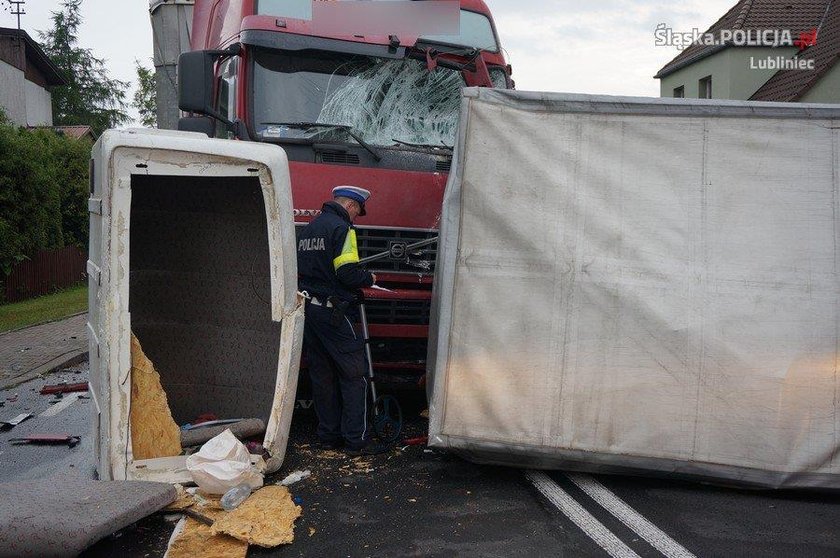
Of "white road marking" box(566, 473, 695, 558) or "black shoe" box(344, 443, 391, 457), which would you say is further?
"black shoe" box(344, 443, 391, 457)

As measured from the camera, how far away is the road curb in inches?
348

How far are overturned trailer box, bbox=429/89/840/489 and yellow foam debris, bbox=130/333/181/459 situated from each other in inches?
64.5

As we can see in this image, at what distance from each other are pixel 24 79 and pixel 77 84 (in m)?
20.4

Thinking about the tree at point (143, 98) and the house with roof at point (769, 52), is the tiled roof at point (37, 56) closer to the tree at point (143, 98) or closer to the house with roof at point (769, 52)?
the tree at point (143, 98)

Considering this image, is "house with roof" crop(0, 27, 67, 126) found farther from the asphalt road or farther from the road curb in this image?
the asphalt road

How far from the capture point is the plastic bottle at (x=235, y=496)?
471 cm

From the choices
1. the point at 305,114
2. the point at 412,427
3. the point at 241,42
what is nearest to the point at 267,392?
the point at 412,427

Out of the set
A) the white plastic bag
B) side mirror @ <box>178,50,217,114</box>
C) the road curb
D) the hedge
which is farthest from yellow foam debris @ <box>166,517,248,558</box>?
the hedge

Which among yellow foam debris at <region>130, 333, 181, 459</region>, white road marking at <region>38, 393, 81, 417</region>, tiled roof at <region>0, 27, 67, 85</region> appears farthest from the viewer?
tiled roof at <region>0, 27, 67, 85</region>

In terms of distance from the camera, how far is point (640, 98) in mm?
5055

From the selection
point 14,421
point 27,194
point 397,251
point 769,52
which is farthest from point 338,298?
point 769,52

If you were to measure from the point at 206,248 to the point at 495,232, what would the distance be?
2.49 metres

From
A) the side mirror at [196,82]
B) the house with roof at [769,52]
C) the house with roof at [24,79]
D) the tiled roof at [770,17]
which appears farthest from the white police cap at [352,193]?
the house with roof at [24,79]

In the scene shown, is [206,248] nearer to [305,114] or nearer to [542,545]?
[305,114]
